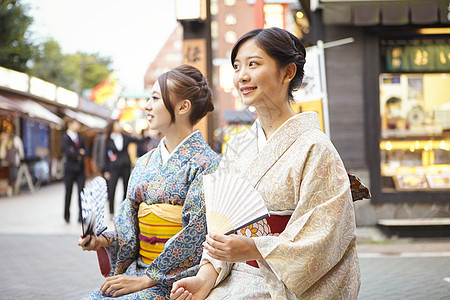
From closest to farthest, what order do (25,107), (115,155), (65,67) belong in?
(115,155) → (25,107) → (65,67)

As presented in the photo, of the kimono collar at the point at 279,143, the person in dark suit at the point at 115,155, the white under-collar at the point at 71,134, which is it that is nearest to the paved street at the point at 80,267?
the person in dark suit at the point at 115,155

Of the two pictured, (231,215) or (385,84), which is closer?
(231,215)

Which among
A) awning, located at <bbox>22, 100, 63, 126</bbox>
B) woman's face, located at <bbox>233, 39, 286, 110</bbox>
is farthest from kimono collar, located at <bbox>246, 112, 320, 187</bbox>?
awning, located at <bbox>22, 100, 63, 126</bbox>

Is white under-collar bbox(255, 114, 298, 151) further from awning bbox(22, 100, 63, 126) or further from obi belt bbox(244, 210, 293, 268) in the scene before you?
awning bbox(22, 100, 63, 126)

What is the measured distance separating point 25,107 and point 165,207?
46.1ft

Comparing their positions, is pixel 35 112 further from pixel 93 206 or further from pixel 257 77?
pixel 257 77

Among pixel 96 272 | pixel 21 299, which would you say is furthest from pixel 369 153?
pixel 21 299

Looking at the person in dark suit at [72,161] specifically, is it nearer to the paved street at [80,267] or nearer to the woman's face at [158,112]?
the paved street at [80,267]

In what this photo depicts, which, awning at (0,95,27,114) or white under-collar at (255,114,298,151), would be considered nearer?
white under-collar at (255,114,298,151)

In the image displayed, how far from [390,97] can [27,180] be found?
39.2ft

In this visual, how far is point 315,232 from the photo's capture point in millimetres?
1734

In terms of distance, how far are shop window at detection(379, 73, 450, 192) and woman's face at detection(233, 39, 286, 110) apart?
587 centimetres

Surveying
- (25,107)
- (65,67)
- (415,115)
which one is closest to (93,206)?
(415,115)

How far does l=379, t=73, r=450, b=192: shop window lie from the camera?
→ 7516 millimetres
